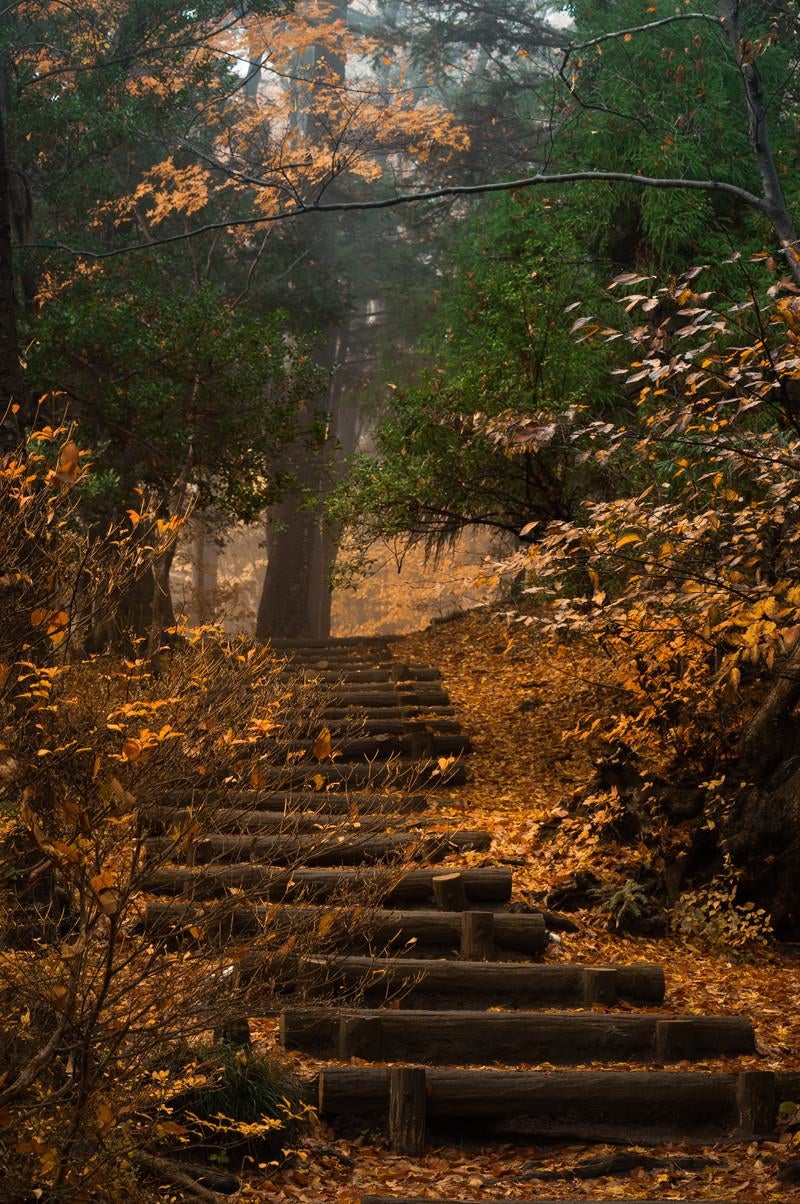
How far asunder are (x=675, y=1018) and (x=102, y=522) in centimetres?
942

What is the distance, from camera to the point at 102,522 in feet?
45.7

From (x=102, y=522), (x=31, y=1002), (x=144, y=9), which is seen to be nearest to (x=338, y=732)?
(x=102, y=522)

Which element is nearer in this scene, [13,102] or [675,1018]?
[675,1018]

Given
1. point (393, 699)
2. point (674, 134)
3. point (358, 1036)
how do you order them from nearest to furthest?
point (358, 1036)
point (393, 699)
point (674, 134)

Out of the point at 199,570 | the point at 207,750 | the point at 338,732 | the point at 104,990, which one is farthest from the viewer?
the point at 199,570

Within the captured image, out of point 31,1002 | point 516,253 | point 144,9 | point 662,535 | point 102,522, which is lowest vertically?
point 31,1002

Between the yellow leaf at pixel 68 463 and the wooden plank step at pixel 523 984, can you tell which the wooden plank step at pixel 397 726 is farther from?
the yellow leaf at pixel 68 463

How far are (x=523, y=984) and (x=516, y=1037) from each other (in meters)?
0.60

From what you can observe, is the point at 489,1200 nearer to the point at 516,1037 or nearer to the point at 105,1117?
the point at 516,1037

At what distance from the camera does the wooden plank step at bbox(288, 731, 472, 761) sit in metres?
11.2

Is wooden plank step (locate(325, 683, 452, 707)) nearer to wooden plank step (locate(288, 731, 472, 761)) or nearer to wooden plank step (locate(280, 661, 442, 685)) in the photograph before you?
wooden plank step (locate(280, 661, 442, 685))

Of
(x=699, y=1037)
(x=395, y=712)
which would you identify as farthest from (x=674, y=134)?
(x=699, y=1037)

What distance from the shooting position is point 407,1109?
18.6 feet

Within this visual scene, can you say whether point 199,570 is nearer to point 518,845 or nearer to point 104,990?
point 518,845
